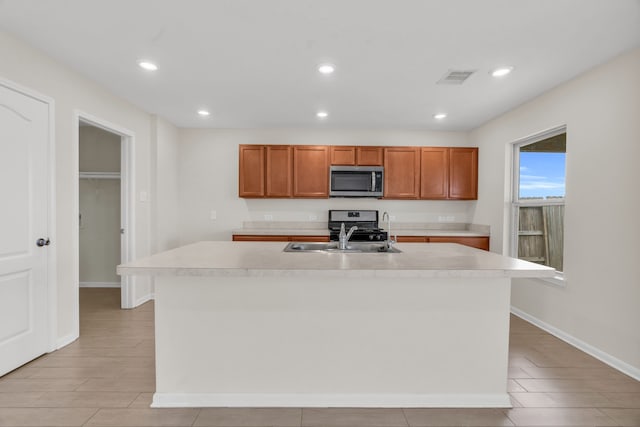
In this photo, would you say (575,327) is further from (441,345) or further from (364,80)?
(364,80)

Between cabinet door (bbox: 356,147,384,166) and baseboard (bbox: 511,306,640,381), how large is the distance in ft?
8.34

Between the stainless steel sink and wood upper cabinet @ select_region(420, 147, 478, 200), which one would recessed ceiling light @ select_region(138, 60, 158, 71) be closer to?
the stainless steel sink

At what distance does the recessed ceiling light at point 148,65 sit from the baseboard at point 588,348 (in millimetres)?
4312

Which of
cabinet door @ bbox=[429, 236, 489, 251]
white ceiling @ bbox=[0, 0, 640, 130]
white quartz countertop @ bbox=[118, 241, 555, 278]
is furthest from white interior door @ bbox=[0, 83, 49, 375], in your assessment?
cabinet door @ bbox=[429, 236, 489, 251]

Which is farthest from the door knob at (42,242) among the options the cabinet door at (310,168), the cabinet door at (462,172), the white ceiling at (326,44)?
the cabinet door at (462,172)

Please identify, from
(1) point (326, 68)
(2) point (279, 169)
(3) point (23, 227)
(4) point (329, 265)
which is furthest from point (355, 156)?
(3) point (23, 227)

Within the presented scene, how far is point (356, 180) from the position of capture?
468 centimetres

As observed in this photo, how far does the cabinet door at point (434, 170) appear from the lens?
477 centimetres

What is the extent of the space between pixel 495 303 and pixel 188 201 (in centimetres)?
429

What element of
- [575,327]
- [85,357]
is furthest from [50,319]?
[575,327]

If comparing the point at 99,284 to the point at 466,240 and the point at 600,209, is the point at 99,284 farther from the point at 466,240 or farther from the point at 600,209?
the point at 600,209

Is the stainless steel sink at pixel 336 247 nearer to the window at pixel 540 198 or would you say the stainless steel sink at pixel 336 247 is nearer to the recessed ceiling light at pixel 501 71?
the recessed ceiling light at pixel 501 71

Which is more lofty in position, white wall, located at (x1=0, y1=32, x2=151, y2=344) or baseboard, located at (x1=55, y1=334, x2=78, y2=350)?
white wall, located at (x1=0, y1=32, x2=151, y2=344)

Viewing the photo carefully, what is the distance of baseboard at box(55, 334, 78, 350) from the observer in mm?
2812
